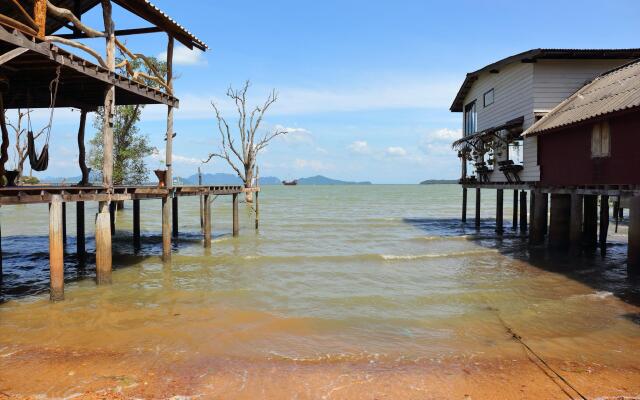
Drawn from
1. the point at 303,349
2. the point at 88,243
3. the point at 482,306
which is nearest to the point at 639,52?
the point at 482,306

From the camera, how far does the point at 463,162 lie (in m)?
28.7

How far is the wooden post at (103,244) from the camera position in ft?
41.4

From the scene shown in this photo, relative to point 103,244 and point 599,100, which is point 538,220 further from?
point 103,244

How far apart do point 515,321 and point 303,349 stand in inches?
186

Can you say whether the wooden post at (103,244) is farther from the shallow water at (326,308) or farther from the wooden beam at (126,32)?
the wooden beam at (126,32)

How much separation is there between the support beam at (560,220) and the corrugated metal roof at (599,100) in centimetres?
270

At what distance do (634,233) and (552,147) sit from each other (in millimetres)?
5844

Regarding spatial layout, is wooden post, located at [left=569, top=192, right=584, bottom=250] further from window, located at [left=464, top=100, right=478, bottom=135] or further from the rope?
window, located at [left=464, top=100, right=478, bottom=135]

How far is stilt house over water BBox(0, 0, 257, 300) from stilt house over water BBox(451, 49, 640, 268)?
1280 cm

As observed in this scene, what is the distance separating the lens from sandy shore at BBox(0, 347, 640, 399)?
6.85 m

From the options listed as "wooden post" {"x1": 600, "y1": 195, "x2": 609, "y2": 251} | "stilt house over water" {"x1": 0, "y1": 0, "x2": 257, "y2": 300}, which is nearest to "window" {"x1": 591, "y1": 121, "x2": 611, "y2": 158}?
"wooden post" {"x1": 600, "y1": 195, "x2": 609, "y2": 251}

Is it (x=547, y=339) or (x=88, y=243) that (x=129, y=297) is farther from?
(x=88, y=243)

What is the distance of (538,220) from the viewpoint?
1939cm

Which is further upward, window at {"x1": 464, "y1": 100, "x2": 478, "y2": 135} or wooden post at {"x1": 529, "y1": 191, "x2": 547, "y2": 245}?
window at {"x1": 464, "y1": 100, "x2": 478, "y2": 135}
